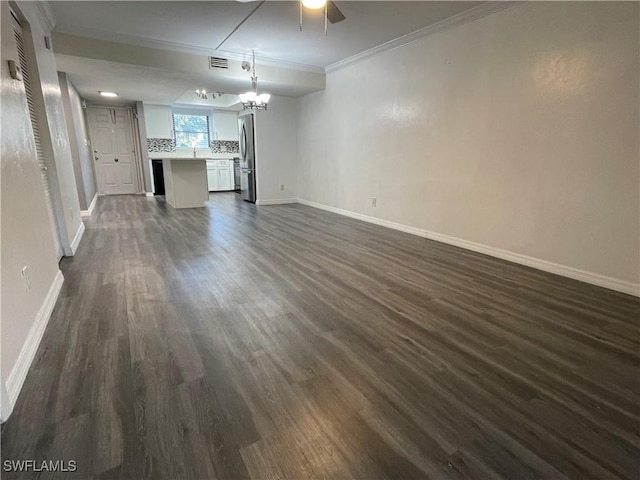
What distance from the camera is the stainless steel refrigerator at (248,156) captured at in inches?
272

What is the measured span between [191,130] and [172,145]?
0.78 meters

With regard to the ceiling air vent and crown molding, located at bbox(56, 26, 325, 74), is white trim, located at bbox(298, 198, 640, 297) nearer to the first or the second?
crown molding, located at bbox(56, 26, 325, 74)

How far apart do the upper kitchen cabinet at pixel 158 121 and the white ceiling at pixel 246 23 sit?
4.65m

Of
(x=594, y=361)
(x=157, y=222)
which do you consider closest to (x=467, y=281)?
(x=594, y=361)

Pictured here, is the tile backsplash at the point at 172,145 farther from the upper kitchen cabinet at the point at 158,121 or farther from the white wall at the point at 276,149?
the white wall at the point at 276,149

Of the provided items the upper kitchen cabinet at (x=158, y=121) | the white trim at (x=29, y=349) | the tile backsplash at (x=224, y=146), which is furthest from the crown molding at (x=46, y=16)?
the tile backsplash at (x=224, y=146)

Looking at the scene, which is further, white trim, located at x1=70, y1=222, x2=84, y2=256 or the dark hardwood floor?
white trim, located at x1=70, y1=222, x2=84, y2=256

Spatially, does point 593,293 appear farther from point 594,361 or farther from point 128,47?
point 128,47

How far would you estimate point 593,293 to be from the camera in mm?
2604

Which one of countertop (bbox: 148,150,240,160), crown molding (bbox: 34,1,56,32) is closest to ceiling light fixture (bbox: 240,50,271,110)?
crown molding (bbox: 34,1,56,32)

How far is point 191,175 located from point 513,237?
560 centimetres

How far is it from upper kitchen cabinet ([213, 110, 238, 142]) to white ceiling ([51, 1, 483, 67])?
4.91 metres

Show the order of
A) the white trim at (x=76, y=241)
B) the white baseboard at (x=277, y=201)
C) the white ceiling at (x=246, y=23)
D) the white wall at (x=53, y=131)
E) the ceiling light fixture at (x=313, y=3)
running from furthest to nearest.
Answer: the white baseboard at (x=277, y=201)
the white trim at (x=76, y=241)
the white ceiling at (x=246, y=23)
the white wall at (x=53, y=131)
the ceiling light fixture at (x=313, y=3)

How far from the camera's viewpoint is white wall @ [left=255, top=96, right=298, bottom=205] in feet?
22.4
